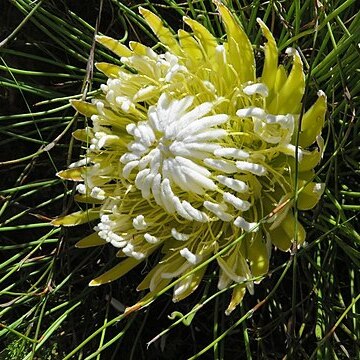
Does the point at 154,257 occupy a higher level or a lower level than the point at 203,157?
lower

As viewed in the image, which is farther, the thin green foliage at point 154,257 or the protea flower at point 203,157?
the thin green foliage at point 154,257

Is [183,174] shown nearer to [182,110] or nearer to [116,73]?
[182,110]

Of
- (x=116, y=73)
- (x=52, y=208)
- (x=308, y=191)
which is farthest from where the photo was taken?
(x=52, y=208)

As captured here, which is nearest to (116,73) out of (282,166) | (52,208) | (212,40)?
(212,40)

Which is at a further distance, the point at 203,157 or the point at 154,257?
the point at 154,257

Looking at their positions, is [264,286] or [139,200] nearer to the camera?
[139,200]
